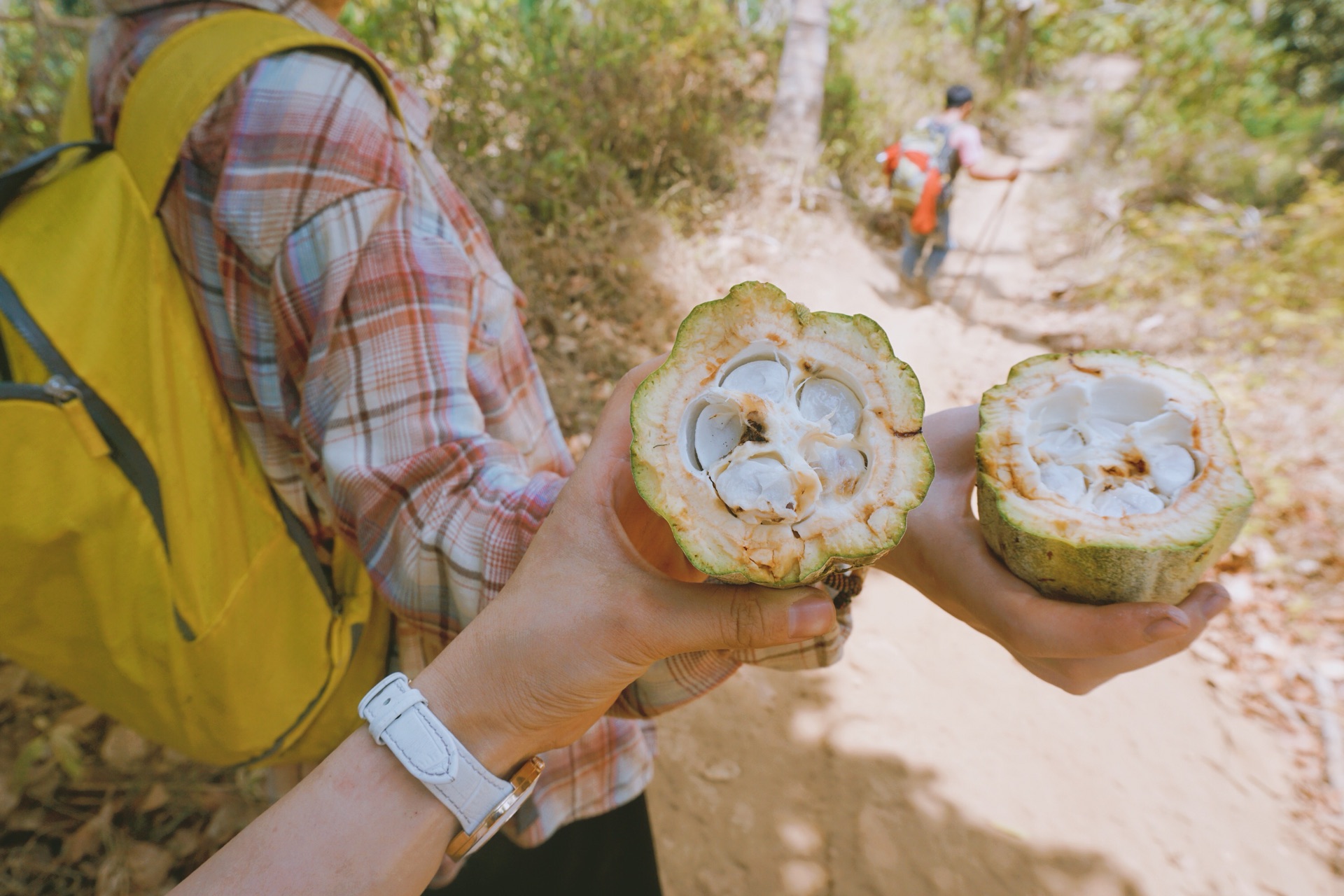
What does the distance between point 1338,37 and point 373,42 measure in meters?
12.6

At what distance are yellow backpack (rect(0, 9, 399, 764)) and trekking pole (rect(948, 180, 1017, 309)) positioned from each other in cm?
634

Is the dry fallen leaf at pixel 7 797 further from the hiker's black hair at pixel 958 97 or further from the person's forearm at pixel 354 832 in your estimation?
the hiker's black hair at pixel 958 97

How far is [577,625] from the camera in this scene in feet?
2.94

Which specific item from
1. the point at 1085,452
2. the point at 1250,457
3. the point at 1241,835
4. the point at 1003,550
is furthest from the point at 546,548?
the point at 1250,457

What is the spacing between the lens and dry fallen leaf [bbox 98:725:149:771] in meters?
2.17

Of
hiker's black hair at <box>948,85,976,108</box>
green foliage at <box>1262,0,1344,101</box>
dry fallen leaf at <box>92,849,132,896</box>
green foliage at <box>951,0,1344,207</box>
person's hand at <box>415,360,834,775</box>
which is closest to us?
person's hand at <box>415,360,834,775</box>

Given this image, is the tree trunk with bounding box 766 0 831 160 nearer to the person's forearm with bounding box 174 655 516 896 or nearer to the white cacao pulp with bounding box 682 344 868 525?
the white cacao pulp with bounding box 682 344 868 525

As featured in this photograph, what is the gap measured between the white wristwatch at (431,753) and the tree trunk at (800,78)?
6362mm

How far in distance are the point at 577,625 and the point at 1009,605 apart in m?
0.73

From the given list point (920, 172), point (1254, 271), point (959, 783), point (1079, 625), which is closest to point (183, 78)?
point (1079, 625)

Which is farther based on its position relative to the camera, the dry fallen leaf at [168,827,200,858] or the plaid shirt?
the dry fallen leaf at [168,827,200,858]

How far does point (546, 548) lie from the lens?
920 mm

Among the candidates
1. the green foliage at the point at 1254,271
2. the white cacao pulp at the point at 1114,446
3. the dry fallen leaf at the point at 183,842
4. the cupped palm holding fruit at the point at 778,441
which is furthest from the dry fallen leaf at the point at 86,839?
the green foliage at the point at 1254,271

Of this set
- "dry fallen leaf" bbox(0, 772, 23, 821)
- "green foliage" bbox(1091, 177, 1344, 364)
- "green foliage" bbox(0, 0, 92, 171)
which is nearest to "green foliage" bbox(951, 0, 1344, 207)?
"green foliage" bbox(1091, 177, 1344, 364)
